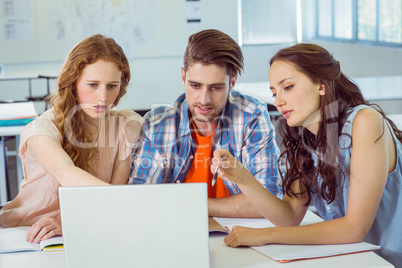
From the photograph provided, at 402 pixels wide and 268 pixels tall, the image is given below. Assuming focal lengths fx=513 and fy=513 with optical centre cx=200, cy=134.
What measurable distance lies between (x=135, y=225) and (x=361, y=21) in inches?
220

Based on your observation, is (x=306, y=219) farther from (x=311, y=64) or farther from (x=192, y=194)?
(x=192, y=194)

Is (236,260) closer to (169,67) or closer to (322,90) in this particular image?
(322,90)

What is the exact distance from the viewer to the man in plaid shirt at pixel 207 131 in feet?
5.81

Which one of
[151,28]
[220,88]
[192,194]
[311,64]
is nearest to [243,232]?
[192,194]

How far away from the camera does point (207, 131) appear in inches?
73.7

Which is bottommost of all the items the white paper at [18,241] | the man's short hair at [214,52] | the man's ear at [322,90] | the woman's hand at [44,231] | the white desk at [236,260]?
the white paper at [18,241]

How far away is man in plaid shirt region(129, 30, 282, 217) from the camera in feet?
5.81

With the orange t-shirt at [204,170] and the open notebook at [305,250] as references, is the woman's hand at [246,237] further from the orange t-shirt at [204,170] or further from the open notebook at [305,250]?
the orange t-shirt at [204,170]

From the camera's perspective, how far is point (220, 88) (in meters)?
1.78

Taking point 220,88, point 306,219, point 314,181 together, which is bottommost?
point 306,219

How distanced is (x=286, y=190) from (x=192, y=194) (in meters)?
0.64

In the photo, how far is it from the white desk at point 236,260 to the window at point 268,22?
6183 mm

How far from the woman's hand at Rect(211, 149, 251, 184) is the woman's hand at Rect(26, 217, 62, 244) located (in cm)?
46

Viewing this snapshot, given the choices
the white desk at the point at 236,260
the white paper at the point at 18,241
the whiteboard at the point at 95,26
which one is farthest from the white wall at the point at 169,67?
the white desk at the point at 236,260
